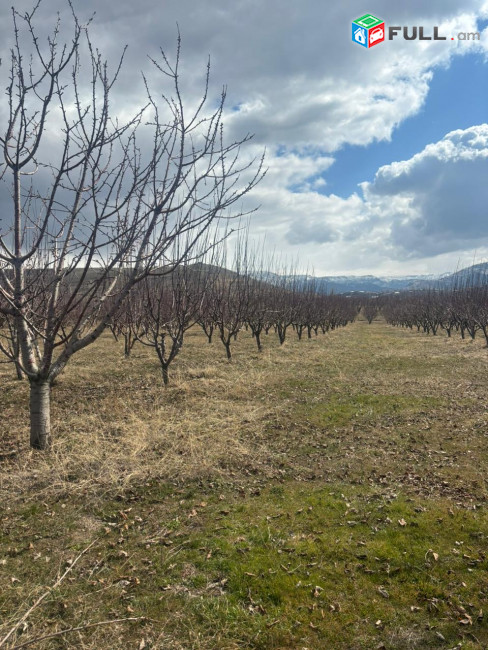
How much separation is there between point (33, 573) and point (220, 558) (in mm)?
1995

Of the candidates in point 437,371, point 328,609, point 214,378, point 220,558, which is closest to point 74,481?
point 220,558

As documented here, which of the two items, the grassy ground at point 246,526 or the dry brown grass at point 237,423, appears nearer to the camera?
the grassy ground at point 246,526

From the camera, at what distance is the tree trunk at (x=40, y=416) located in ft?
20.0

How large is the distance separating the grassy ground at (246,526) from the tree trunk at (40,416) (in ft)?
0.88

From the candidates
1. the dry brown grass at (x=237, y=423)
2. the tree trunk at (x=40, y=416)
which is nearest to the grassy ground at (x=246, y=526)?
the dry brown grass at (x=237, y=423)

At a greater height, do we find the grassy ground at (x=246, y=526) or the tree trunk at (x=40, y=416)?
the tree trunk at (x=40, y=416)

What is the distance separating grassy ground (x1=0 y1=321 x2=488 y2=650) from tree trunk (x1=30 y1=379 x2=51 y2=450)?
0.27 metres

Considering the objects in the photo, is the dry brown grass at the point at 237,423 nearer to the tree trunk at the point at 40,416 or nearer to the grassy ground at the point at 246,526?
the grassy ground at the point at 246,526

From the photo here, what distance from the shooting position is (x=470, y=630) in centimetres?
324

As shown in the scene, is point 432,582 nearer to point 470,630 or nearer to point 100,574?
point 470,630

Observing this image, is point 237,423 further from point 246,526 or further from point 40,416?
point 40,416

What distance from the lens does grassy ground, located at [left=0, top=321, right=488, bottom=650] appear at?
130 inches

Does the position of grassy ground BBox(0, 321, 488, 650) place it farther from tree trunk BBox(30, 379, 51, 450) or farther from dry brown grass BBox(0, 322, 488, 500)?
tree trunk BBox(30, 379, 51, 450)

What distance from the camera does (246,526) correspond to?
4777mm
